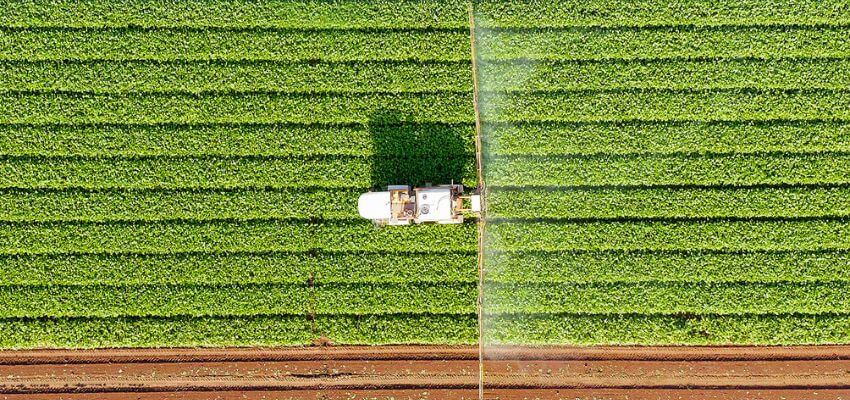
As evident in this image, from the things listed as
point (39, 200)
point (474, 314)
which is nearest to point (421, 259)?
point (474, 314)

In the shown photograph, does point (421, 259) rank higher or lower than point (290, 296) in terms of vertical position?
higher

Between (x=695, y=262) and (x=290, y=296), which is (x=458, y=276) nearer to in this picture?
(x=290, y=296)

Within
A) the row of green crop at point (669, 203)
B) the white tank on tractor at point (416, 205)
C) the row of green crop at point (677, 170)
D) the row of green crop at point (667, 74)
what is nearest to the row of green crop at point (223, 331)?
the white tank on tractor at point (416, 205)

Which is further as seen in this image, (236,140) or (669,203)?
(236,140)

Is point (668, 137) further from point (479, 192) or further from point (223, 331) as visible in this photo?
point (223, 331)

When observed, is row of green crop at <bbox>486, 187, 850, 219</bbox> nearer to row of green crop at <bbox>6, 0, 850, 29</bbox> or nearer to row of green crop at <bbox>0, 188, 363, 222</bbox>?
row of green crop at <bbox>0, 188, 363, 222</bbox>

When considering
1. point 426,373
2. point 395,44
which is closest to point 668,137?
point 395,44
